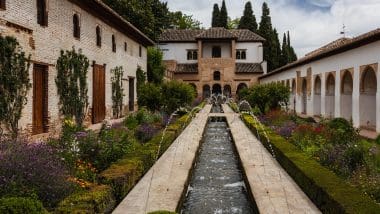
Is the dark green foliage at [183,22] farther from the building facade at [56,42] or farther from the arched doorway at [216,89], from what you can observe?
the building facade at [56,42]

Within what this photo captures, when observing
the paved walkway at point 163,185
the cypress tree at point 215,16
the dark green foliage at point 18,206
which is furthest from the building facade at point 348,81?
the cypress tree at point 215,16

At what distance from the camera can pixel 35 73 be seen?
Result: 1222 centimetres

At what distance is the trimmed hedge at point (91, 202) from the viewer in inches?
227

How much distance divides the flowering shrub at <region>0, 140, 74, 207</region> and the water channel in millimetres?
2130

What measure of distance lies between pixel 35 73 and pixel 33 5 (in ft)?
5.82

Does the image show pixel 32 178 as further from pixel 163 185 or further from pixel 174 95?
pixel 174 95

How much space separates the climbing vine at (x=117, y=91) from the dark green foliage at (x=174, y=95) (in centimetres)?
239

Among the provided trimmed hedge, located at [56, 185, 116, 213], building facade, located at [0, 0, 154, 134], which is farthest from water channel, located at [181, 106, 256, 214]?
building facade, located at [0, 0, 154, 134]

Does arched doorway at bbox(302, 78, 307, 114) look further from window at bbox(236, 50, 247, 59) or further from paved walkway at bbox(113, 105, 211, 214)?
window at bbox(236, 50, 247, 59)

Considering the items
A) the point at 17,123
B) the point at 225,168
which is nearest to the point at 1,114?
the point at 17,123

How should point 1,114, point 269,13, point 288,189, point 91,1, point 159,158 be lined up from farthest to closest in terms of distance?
point 269,13 → point 91,1 → point 159,158 → point 1,114 → point 288,189

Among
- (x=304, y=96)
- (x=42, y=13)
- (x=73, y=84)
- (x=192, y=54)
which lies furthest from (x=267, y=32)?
(x=42, y=13)

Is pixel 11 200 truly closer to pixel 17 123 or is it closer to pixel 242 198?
pixel 242 198

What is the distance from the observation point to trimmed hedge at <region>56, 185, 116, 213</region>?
18.9 ft
